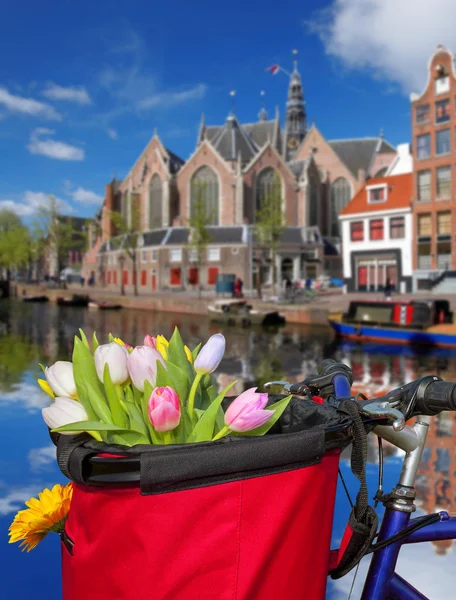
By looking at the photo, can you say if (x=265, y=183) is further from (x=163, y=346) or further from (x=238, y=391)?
(x=163, y=346)

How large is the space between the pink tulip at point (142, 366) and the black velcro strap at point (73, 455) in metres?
0.16

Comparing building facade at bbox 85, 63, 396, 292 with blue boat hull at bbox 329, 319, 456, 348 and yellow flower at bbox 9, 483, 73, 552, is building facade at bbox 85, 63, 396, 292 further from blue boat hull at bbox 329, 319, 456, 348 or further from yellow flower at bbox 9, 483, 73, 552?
yellow flower at bbox 9, 483, 73, 552

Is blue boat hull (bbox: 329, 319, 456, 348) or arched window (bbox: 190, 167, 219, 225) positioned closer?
blue boat hull (bbox: 329, 319, 456, 348)

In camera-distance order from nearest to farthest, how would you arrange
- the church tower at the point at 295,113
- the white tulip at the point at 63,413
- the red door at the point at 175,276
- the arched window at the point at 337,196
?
the white tulip at the point at 63,413 → the red door at the point at 175,276 → the arched window at the point at 337,196 → the church tower at the point at 295,113

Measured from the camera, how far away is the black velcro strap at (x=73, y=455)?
41.4 inches

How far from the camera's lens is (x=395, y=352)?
15.3 metres

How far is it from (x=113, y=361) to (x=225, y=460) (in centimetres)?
34

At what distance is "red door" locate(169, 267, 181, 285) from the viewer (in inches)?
1875

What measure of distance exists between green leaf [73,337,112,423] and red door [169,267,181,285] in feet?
153

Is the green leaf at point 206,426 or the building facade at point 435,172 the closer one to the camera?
the green leaf at point 206,426

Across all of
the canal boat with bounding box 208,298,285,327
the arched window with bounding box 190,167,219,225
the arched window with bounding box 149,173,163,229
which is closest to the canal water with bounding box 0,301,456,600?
the canal boat with bounding box 208,298,285,327

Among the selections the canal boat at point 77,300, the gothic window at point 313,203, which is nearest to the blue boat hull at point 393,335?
the canal boat at point 77,300

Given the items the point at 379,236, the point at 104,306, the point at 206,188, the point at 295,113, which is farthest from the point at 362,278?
the point at 295,113

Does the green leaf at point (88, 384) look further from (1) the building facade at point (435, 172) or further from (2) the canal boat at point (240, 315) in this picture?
(1) the building facade at point (435, 172)
